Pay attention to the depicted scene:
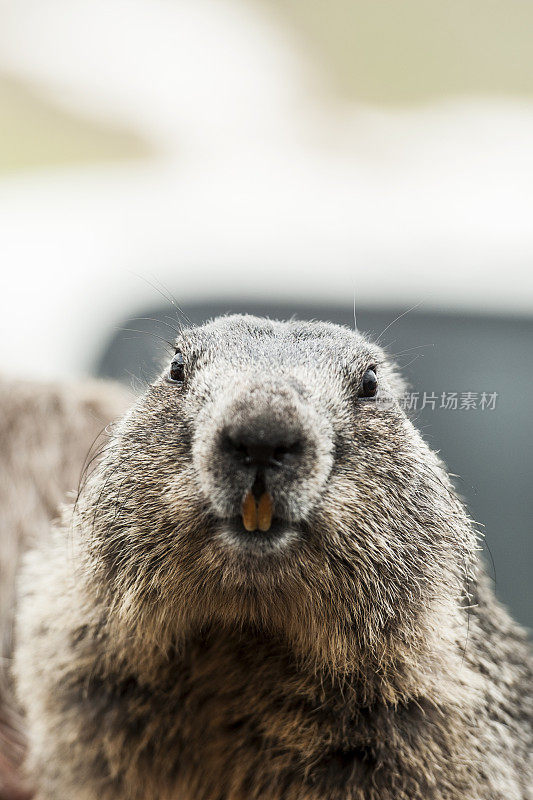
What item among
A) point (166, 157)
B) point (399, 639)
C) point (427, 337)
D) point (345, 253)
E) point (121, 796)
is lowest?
point (121, 796)

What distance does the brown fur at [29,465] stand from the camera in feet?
3.80

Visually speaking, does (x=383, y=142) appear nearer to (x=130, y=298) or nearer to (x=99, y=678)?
(x=130, y=298)

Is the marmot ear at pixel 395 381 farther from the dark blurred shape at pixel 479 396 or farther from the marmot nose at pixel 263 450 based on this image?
the marmot nose at pixel 263 450

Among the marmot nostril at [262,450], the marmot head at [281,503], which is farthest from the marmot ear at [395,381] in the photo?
the marmot nostril at [262,450]

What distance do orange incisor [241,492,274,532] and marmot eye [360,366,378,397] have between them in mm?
172

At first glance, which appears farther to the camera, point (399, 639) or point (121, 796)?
point (121, 796)

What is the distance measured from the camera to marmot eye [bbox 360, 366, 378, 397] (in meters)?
0.70

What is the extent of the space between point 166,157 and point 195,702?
684 millimetres

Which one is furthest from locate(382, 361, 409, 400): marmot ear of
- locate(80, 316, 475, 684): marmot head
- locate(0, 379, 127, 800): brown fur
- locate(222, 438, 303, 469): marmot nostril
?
locate(0, 379, 127, 800): brown fur

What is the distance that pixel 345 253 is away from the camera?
0.87m

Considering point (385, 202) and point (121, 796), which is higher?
point (385, 202)

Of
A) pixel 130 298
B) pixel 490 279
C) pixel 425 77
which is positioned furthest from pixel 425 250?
pixel 130 298

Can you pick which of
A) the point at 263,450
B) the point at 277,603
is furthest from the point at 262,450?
the point at 277,603

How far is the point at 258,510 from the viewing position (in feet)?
1.90
